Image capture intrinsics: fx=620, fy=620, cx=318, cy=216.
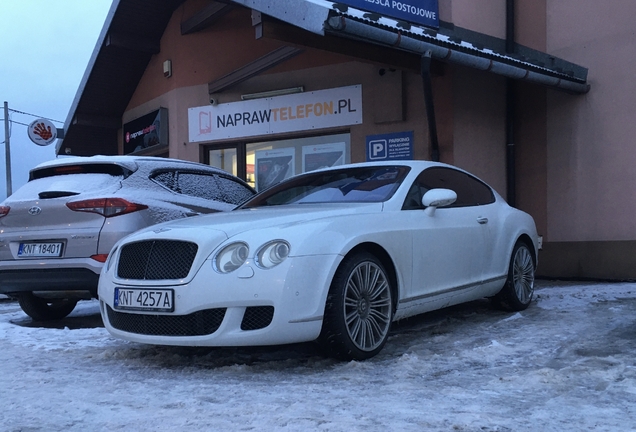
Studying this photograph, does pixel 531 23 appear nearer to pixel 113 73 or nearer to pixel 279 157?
pixel 279 157

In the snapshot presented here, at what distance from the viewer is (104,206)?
525cm

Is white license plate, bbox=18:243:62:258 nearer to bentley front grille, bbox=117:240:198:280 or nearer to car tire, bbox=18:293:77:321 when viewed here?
car tire, bbox=18:293:77:321

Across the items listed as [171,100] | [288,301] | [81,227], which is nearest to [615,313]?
[288,301]

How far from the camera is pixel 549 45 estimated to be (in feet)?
31.2

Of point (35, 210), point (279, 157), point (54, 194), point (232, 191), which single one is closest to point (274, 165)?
point (279, 157)

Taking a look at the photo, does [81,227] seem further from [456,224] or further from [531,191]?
[531,191]

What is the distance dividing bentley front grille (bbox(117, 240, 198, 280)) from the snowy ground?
588 mm

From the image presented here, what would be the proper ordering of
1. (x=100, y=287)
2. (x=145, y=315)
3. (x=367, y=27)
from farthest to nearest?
(x=367, y=27), (x=100, y=287), (x=145, y=315)

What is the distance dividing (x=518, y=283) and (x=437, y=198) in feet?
5.86

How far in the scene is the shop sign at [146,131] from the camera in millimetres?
13094

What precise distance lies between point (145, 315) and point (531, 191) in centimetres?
724

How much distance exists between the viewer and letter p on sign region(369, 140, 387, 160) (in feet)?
32.1

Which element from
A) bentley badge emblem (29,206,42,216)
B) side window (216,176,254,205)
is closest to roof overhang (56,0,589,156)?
side window (216,176,254,205)

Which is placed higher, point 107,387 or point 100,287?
point 100,287
